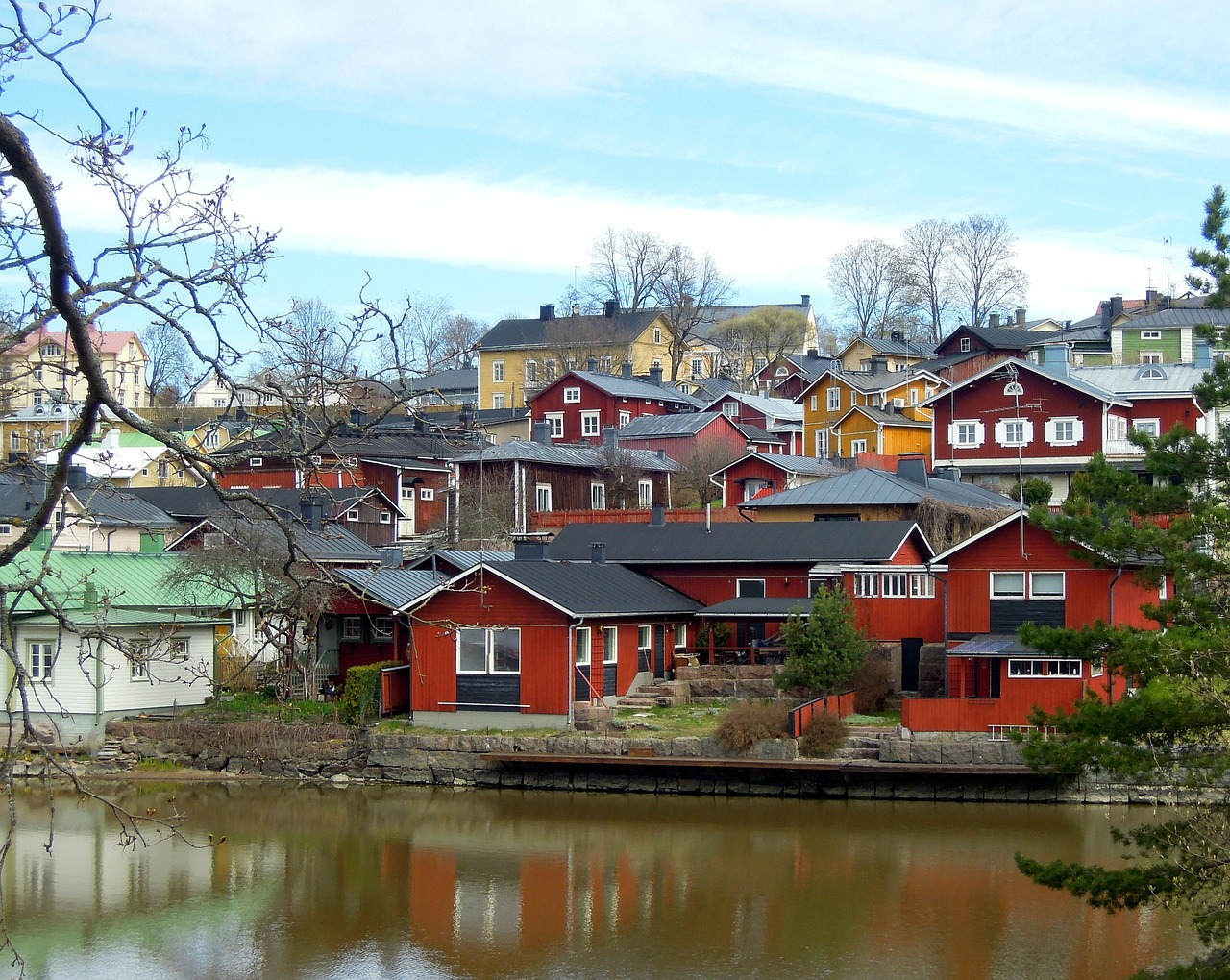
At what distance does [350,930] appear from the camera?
20984mm

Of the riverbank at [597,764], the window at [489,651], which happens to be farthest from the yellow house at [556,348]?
the riverbank at [597,764]

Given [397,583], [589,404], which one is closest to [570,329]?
[589,404]

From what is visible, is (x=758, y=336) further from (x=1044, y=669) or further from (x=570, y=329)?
(x=1044, y=669)

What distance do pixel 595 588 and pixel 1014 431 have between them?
26528 mm

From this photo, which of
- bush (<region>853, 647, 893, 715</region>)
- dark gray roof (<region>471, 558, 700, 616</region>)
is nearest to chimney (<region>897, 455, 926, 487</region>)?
dark gray roof (<region>471, 558, 700, 616</region>)

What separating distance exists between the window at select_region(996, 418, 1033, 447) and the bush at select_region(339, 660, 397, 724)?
31178mm

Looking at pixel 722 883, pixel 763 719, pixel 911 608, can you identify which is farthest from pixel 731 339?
pixel 722 883

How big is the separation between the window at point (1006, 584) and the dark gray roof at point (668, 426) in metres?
33.8

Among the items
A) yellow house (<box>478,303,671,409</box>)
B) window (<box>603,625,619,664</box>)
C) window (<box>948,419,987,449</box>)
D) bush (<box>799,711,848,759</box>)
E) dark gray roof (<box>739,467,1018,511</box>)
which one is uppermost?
yellow house (<box>478,303,671,409</box>)

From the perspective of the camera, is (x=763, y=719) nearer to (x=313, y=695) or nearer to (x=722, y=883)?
(x=722, y=883)

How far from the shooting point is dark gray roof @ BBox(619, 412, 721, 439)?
215 ft

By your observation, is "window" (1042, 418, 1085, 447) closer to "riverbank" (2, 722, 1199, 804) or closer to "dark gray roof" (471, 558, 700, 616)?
"dark gray roof" (471, 558, 700, 616)

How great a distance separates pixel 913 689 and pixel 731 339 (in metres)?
65.8

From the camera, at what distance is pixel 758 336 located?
9981 cm
